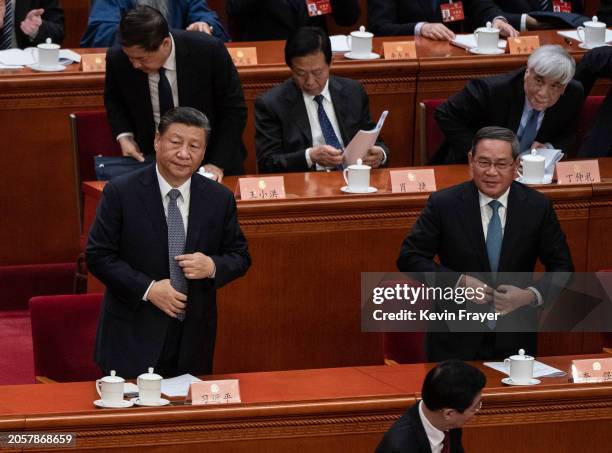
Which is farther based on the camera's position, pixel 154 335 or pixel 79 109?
pixel 79 109

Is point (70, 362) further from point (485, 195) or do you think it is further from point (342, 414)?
point (485, 195)

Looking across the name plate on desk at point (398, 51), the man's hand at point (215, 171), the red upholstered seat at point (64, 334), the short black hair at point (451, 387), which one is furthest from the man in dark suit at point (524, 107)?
the short black hair at point (451, 387)

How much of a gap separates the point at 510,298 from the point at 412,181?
86cm

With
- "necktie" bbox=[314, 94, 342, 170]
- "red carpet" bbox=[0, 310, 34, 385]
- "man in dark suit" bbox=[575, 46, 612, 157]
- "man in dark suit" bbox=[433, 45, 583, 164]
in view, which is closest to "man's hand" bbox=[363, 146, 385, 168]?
"necktie" bbox=[314, 94, 342, 170]

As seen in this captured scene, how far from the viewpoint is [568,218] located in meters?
4.32

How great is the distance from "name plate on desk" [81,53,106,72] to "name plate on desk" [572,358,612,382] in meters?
2.22

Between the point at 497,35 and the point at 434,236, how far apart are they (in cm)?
193

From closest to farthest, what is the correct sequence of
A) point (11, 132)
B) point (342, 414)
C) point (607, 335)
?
point (342, 414), point (607, 335), point (11, 132)

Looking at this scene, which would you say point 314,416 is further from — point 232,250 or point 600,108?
point 600,108

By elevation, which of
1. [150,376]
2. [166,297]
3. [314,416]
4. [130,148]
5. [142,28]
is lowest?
[314,416]

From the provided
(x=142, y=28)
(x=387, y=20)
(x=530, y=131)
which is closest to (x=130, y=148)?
(x=142, y=28)

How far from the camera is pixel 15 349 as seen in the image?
457cm

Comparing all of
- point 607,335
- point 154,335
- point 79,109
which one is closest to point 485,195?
point 607,335

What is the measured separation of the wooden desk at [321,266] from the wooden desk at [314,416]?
71 cm
